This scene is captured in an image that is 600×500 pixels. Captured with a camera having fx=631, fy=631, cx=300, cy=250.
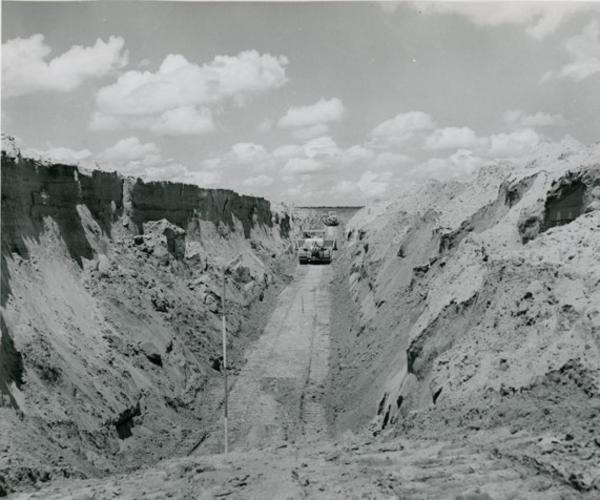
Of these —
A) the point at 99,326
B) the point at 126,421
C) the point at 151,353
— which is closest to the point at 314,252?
the point at 151,353

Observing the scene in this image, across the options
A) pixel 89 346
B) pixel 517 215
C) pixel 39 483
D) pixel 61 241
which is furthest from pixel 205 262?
pixel 39 483

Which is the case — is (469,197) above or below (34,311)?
above

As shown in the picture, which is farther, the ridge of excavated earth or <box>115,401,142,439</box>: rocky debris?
<box>115,401,142,439</box>: rocky debris

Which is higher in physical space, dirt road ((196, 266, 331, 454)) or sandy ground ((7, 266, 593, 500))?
sandy ground ((7, 266, 593, 500))

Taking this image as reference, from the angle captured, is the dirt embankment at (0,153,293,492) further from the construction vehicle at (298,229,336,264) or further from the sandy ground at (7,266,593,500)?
the construction vehicle at (298,229,336,264)

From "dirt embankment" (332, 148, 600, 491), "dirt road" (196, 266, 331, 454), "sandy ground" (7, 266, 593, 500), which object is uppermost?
"dirt embankment" (332, 148, 600, 491)

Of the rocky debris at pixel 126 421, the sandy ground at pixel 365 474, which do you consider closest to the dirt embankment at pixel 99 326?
the rocky debris at pixel 126 421

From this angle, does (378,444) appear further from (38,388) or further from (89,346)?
(89,346)

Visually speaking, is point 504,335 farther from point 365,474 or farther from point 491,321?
point 365,474

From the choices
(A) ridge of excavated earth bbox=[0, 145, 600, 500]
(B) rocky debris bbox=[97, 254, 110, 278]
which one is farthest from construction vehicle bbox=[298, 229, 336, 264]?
(B) rocky debris bbox=[97, 254, 110, 278]
